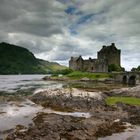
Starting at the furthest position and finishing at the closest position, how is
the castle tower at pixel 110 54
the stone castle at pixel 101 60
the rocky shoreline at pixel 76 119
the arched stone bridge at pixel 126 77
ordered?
1. the castle tower at pixel 110 54
2. the stone castle at pixel 101 60
3. the arched stone bridge at pixel 126 77
4. the rocky shoreline at pixel 76 119

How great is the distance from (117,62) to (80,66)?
82.2 ft

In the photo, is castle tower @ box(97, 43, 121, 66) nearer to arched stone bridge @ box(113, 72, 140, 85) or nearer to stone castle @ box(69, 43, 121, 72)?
stone castle @ box(69, 43, 121, 72)

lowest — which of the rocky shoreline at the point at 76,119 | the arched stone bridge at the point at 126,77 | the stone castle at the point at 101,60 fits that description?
the rocky shoreline at the point at 76,119

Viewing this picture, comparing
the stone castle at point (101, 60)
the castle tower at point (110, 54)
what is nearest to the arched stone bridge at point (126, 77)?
the stone castle at point (101, 60)

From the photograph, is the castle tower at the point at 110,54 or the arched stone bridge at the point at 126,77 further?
the castle tower at the point at 110,54

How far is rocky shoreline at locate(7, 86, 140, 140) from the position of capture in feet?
73.9

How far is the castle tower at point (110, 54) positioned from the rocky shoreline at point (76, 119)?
10943cm

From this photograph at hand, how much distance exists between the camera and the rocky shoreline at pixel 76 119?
73.9ft

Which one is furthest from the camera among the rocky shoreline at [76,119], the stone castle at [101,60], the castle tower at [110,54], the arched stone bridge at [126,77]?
the castle tower at [110,54]

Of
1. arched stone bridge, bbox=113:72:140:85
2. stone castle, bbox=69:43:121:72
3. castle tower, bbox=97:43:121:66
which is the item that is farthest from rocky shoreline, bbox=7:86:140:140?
castle tower, bbox=97:43:121:66

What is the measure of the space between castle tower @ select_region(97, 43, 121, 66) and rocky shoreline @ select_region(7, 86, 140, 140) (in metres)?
109

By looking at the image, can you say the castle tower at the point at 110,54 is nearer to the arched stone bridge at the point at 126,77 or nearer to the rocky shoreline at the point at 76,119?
the arched stone bridge at the point at 126,77

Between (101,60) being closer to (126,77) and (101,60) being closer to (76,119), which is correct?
(126,77)

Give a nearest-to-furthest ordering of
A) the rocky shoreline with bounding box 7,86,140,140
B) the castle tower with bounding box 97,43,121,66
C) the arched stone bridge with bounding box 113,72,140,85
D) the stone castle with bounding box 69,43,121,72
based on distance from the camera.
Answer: the rocky shoreline with bounding box 7,86,140,140 < the arched stone bridge with bounding box 113,72,140,85 < the stone castle with bounding box 69,43,121,72 < the castle tower with bounding box 97,43,121,66
